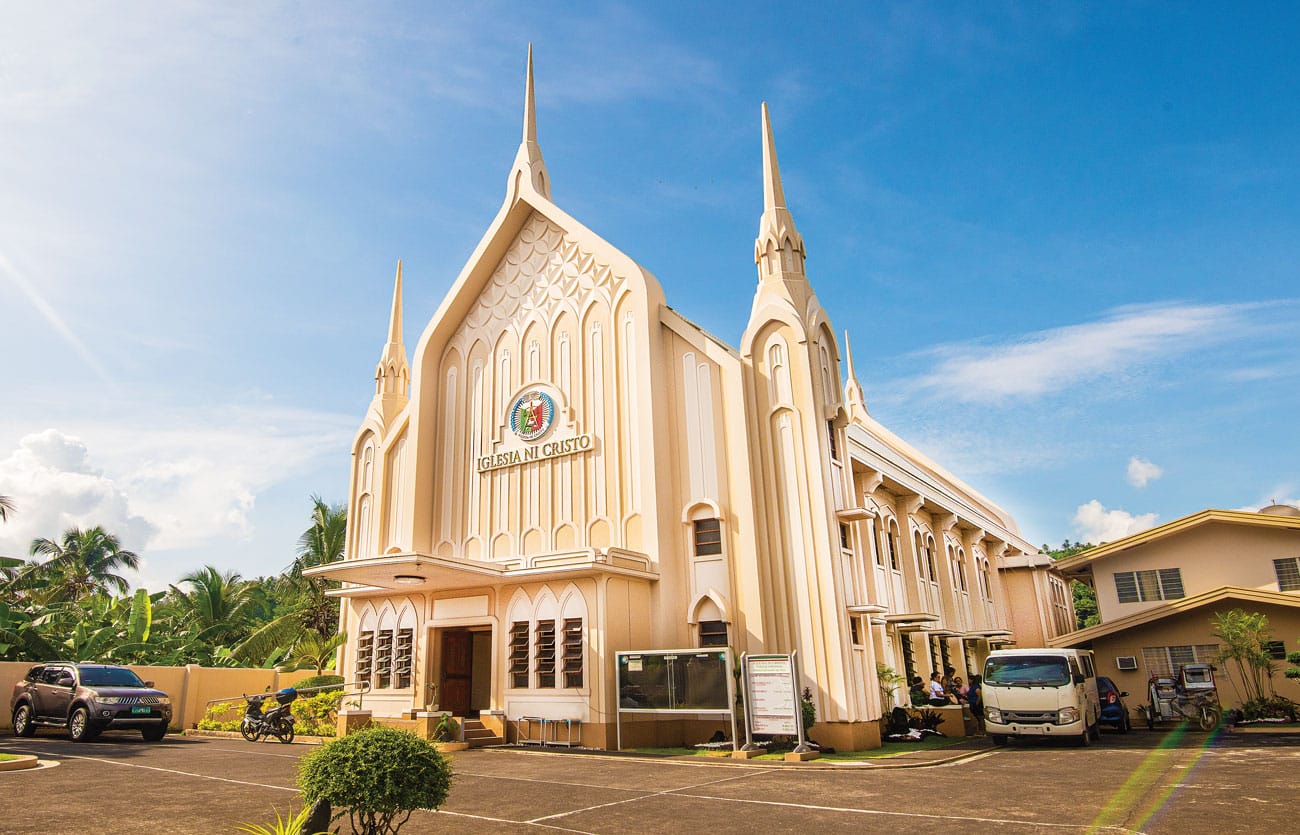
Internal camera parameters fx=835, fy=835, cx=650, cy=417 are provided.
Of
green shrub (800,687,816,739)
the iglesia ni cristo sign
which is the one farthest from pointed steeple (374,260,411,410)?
green shrub (800,687,816,739)

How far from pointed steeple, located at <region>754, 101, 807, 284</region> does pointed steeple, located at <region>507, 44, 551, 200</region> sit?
7.22 m

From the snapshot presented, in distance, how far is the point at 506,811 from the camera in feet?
31.9

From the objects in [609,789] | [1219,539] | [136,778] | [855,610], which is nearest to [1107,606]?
[1219,539]

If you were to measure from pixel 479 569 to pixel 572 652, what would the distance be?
9.62ft

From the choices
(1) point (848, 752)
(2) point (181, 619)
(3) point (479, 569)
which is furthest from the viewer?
(2) point (181, 619)

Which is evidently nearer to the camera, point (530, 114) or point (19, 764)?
point (19, 764)

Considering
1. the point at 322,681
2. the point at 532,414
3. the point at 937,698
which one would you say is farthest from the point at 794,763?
the point at 322,681

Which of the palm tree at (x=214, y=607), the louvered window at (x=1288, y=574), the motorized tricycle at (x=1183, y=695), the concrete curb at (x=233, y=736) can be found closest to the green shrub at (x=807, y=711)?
the concrete curb at (x=233, y=736)

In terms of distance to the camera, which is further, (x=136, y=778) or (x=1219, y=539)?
(x=1219, y=539)

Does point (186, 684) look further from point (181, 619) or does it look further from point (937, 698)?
point (937, 698)

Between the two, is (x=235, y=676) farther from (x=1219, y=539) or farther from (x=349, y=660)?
(x=1219, y=539)

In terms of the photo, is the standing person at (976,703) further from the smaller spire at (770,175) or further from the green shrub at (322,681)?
the green shrub at (322,681)

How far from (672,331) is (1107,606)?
1824cm

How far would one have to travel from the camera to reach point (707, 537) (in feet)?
65.9
